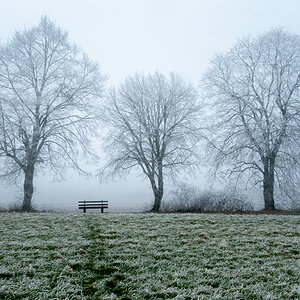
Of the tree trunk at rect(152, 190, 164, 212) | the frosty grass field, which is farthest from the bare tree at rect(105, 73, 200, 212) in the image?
the frosty grass field

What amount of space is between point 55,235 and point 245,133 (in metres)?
14.5

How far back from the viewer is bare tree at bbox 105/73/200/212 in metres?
19.7

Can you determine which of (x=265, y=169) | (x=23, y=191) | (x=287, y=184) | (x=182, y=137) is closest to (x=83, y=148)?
(x=23, y=191)

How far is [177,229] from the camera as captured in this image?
8820mm

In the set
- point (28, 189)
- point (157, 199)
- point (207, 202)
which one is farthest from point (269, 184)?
point (28, 189)

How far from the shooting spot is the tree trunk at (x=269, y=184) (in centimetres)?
1806

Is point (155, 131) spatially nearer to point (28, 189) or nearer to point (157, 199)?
point (157, 199)

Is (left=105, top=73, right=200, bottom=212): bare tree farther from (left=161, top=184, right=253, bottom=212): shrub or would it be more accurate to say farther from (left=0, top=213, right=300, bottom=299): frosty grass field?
(left=0, top=213, right=300, bottom=299): frosty grass field

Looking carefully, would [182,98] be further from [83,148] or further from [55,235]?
[55,235]

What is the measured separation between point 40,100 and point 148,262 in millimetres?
15274

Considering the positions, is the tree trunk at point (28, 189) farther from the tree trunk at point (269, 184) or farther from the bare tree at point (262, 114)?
the tree trunk at point (269, 184)

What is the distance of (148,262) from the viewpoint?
5.52 metres

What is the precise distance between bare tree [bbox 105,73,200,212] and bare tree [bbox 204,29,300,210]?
2.24 m

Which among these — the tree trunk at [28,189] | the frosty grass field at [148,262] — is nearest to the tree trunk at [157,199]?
the tree trunk at [28,189]
